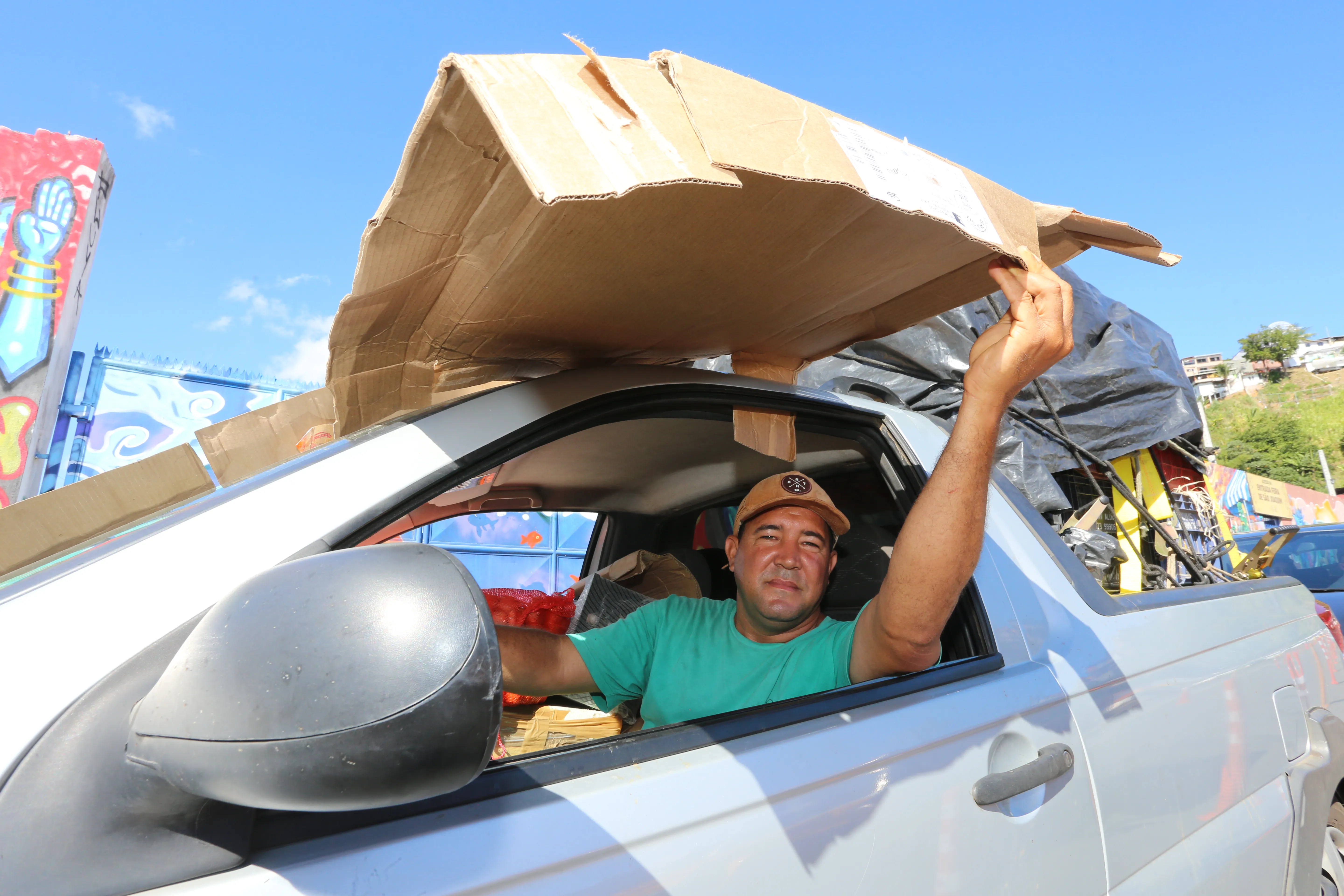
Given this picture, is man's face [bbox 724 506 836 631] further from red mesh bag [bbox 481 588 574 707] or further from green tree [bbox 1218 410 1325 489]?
green tree [bbox 1218 410 1325 489]

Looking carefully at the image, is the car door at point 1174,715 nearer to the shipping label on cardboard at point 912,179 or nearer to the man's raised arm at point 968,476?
the man's raised arm at point 968,476

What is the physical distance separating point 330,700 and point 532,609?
220cm

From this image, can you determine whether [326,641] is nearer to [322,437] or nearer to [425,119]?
[425,119]

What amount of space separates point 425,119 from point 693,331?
0.83m

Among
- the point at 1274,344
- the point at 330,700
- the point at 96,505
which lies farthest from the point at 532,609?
the point at 1274,344

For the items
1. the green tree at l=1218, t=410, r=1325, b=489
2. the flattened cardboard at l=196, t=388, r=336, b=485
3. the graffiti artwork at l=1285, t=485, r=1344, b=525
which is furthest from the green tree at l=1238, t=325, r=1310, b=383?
the flattened cardboard at l=196, t=388, r=336, b=485

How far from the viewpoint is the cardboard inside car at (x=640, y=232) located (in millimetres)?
862

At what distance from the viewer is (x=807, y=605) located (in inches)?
79.7

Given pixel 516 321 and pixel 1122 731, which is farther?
pixel 1122 731

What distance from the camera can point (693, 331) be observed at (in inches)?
64.9

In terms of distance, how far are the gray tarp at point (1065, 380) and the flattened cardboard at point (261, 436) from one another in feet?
10.3

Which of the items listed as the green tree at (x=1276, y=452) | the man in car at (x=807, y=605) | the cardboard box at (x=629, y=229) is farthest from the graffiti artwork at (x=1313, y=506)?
the cardboard box at (x=629, y=229)

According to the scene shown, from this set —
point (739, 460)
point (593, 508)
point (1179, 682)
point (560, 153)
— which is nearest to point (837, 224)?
point (560, 153)

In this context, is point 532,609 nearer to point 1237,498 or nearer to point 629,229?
→ point 629,229
